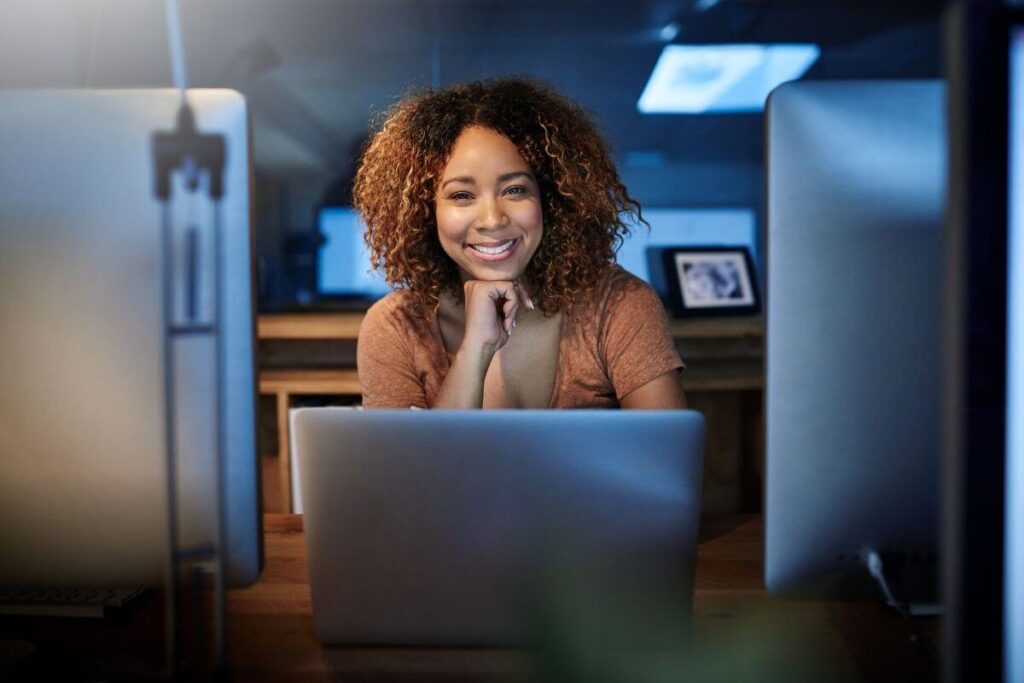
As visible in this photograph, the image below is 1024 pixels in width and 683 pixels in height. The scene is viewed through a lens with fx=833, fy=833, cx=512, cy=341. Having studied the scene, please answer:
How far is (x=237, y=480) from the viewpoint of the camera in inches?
25.0

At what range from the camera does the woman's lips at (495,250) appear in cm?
135

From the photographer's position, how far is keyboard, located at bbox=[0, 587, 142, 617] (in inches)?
31.4

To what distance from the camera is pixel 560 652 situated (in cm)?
68

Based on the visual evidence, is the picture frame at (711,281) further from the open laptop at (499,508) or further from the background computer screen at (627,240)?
the open laptop at (499,508)

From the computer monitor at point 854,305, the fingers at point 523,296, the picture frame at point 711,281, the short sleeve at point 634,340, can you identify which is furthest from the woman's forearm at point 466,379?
the picture frame at point 711,281

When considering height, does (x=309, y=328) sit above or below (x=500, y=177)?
below

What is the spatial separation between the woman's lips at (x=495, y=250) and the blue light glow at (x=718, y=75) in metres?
3.15

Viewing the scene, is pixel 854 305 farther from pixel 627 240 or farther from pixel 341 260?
pixel 341 260

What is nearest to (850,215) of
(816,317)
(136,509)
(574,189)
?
(816,317)

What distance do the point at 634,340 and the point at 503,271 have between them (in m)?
0.24

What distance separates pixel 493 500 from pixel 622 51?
392cm

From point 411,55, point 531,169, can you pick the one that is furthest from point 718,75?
point 531,169

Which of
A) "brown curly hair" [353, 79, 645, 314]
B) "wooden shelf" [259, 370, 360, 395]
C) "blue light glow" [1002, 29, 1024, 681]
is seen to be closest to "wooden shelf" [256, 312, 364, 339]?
"wooden shelf" [259, 370, 360, 395]

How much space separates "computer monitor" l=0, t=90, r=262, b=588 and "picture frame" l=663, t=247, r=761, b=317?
1.92 meters
